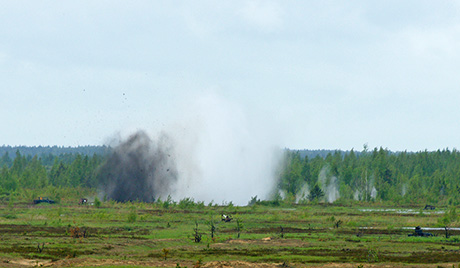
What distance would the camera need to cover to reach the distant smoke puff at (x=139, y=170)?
13750 centimetres

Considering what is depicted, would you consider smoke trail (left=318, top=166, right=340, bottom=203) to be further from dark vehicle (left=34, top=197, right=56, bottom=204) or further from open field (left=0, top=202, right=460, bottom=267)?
open field (left=0, top=202, right=460, bottom=267)

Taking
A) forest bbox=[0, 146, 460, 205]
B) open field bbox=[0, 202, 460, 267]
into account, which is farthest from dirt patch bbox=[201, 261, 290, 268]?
forest bbox=[0, 146, 460, 205]

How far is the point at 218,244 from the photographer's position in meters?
54.5

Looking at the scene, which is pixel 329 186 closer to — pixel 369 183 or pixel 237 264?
pixel 369 183

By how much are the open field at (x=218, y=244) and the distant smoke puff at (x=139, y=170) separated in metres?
53.7

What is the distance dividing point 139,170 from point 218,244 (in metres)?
87.7

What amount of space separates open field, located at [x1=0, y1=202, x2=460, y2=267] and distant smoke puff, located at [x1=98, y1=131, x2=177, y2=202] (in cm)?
5367

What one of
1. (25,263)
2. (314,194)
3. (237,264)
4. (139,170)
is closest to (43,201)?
Answer: (139,170)

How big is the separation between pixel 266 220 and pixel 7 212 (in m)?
33.2

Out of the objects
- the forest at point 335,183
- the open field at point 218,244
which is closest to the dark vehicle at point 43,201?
the forest at point 335,183

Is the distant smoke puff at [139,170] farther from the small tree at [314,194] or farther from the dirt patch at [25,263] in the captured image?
the dirt patch at [25,263]

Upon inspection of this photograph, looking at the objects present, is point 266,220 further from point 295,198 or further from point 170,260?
point 295,198

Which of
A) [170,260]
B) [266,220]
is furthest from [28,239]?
[266,220]

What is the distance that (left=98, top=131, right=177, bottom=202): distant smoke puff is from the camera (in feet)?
451
